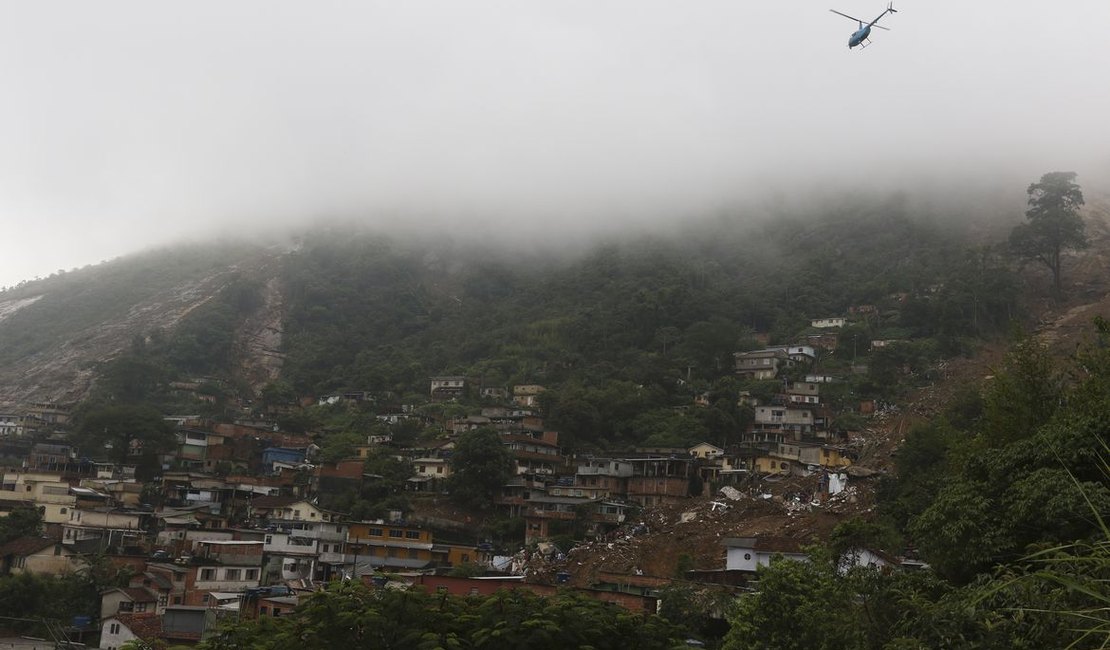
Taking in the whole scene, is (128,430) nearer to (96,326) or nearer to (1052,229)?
(96,326)

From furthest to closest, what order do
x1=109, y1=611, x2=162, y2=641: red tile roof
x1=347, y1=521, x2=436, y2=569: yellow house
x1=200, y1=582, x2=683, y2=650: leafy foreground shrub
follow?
x1=347, y1=521, x2=436, y2=569: yellow house < x1=109, y1=611, x2=162, y2=641: red tile roof < x1=200, y1=582, x2=683, y2=650: leafy foreground shrub

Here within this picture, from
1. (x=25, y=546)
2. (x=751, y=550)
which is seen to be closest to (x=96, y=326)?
(x=25, y=546)

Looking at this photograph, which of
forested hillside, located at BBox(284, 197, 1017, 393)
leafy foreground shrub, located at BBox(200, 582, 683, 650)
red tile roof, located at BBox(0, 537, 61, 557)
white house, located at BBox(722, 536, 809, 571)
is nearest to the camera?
leafy foreground shrub, located at BBox(200, 582, 683, 650)

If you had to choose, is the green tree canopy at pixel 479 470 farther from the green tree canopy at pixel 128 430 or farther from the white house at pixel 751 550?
the green tree canopy at pixel 128 430

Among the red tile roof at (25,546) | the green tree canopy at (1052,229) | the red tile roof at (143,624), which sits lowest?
the red tile roof at (143,624)

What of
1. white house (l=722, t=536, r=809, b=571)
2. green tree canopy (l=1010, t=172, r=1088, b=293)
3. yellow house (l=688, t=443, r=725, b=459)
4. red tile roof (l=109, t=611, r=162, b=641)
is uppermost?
green tree canopy (l=1010, t=172, r=1088, b=293)

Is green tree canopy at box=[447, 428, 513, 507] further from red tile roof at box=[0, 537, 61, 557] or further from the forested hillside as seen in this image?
red tile roof at box=[0, 537, 61, 557]

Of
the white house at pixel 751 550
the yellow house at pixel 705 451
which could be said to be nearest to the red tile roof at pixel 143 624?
the white house at pixel 751 550

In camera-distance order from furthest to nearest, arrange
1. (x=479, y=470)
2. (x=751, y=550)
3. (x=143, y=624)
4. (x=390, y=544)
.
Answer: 1. (x=479, y=470)
2. (x=390, y=544)
3. (x=751, y=550)
4. (x=143, y=624)

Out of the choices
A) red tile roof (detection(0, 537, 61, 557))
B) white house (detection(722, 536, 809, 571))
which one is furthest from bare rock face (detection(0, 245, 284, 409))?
white house (detection(722, 536, 809, 571))

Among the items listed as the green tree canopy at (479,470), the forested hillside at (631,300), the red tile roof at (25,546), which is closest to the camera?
the red tile roof at (25,546)

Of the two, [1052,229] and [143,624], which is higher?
[1052,229]
